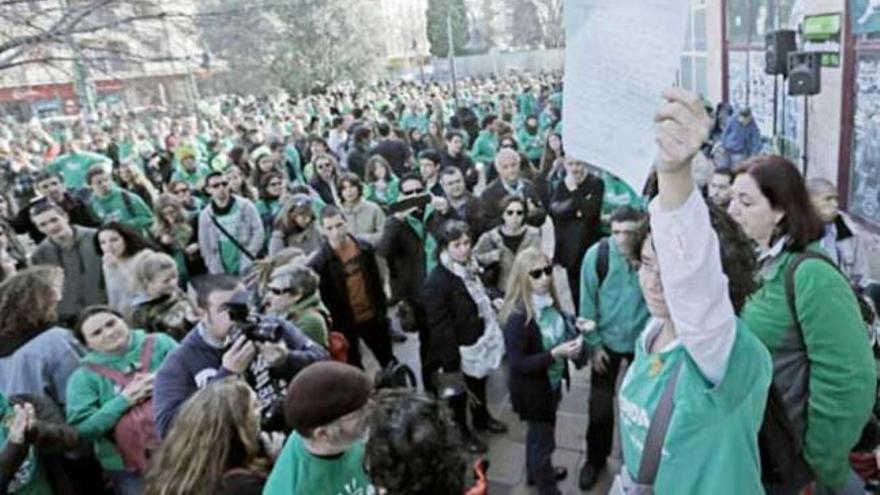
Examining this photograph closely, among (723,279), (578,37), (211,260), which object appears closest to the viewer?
(578,37)

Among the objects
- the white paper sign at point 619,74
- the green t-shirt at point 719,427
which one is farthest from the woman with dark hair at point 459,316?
the white paper sign at point 619,74

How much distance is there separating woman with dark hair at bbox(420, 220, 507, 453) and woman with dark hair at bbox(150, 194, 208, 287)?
96.8 inches

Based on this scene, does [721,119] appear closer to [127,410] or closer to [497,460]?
[497,460]

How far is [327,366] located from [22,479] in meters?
1.58

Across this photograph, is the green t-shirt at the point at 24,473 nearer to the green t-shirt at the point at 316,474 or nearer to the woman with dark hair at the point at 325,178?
the green t-shirt at the point at 316,474

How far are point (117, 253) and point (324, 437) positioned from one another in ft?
10.6

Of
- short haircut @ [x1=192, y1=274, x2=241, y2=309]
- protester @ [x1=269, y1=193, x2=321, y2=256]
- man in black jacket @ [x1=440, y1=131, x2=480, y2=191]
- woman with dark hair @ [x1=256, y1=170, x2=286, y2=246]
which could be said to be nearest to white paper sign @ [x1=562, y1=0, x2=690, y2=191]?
short haircut @ [x1=192, y1=274, x2=241, y2=309]

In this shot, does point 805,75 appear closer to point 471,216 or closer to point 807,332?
point 471,216

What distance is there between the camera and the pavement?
399cm

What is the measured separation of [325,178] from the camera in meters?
7.35

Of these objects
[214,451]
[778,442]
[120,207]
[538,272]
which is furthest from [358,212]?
[778,442]

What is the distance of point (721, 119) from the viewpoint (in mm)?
11984

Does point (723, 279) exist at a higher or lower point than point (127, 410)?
higher

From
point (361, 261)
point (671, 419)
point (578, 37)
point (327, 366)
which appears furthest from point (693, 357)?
point (361, 261)
